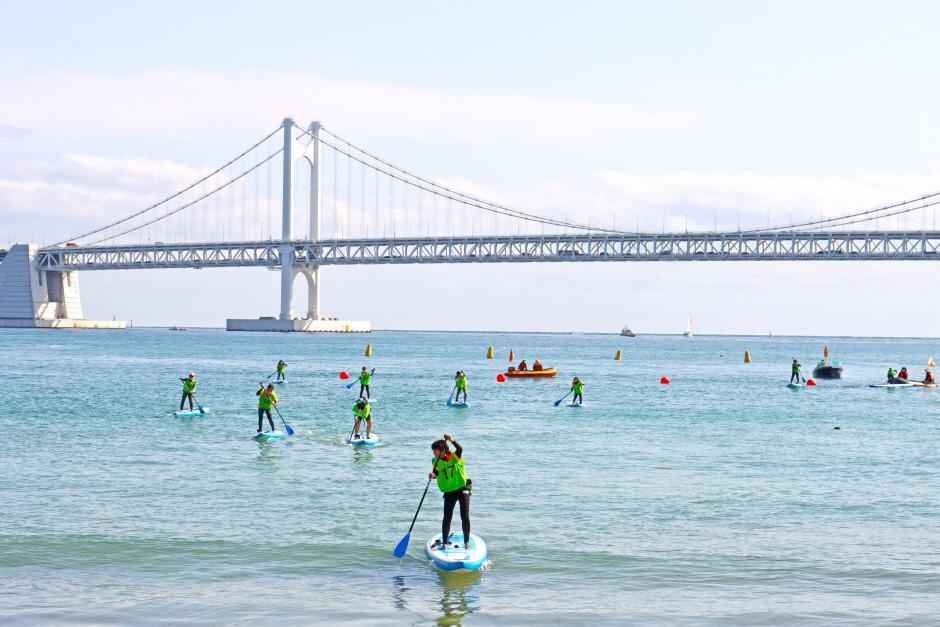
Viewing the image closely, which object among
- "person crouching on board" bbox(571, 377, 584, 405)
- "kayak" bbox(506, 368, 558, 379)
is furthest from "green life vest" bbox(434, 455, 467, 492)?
"kayak" bbox(506, 368, 558, 379)

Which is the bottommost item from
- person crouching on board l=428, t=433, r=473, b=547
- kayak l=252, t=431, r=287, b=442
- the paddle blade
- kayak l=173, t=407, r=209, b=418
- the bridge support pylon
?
the paddle blade

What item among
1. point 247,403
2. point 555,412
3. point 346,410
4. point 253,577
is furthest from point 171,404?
point 253,577

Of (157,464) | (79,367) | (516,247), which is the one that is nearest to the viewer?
(157,464)

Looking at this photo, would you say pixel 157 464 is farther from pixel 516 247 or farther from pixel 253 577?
pixel 516 247

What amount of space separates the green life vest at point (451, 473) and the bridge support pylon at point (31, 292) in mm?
156336

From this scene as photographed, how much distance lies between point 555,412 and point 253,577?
26.7 metres

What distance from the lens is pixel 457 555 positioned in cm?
1561

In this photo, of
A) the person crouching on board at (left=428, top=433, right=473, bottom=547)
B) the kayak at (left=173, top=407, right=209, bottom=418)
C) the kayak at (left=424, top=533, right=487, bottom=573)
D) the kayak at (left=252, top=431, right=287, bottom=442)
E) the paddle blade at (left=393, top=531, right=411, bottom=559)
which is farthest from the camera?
the kayak at (left=173, top=407, right=209, bottom=418)

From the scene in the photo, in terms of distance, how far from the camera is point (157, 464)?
24781 millimetres

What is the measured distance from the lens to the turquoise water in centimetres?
1402

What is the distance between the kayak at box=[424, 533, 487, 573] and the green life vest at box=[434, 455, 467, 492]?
73 centimetres

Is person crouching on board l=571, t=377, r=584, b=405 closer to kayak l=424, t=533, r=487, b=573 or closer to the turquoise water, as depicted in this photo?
the turquoise water

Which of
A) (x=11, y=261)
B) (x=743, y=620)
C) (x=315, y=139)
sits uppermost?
(x=315, y=139)

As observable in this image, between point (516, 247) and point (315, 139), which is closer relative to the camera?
point (516, 247)
